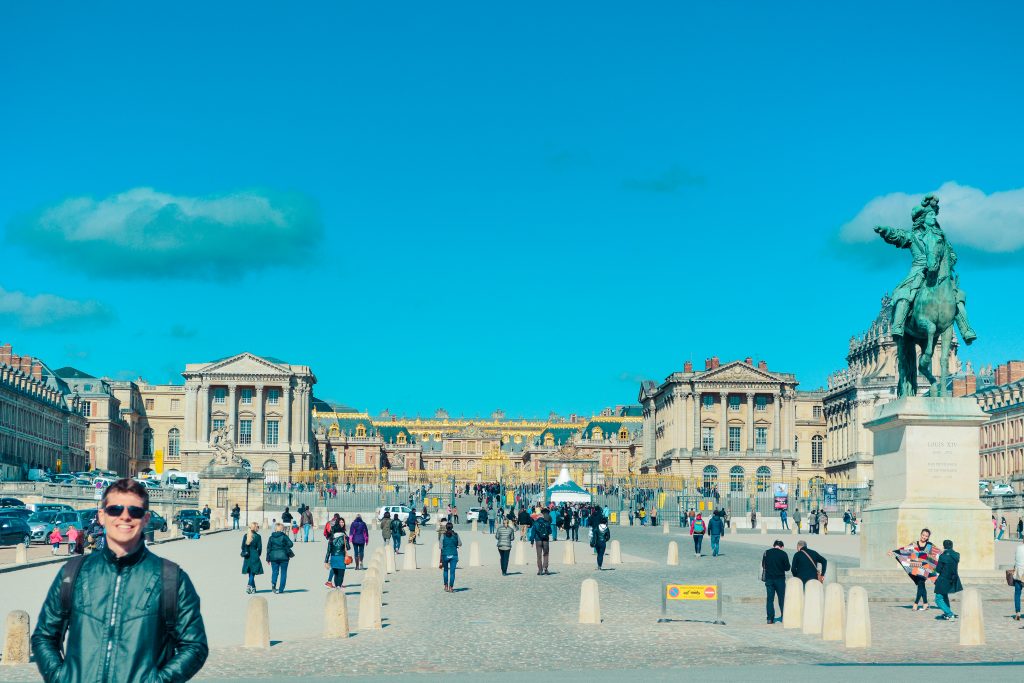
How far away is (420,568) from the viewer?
1633 inches

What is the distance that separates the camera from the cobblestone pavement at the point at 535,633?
17781 millimetres

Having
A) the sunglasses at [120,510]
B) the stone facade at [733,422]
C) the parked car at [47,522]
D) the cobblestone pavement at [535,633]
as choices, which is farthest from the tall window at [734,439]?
the sunglasses at [120,510]

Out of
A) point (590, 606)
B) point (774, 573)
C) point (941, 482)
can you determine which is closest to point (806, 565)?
point (774, 573)

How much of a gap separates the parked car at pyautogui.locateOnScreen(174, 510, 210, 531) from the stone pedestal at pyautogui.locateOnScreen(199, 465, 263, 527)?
5757 millimetres

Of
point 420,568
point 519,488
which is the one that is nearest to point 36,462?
point 519,488

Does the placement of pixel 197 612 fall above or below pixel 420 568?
above

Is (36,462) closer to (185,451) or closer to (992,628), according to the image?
(185,451)

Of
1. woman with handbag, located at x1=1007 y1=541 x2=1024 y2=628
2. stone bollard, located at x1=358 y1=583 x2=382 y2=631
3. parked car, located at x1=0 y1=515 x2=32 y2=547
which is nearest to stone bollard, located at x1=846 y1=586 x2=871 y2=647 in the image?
woman with handbag, located at x1=1007 y1=541 x2=1024 y2=628

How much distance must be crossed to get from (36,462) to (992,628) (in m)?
119

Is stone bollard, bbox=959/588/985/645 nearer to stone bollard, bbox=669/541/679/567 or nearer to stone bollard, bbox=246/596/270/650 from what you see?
stone bollard, bbox=246/596/270/650

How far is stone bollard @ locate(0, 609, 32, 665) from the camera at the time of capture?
1823 centimetres

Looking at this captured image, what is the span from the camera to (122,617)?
6781 millimetres

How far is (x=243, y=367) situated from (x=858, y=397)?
69.6 meters

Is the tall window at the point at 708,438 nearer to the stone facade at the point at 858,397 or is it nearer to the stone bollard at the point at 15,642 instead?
the stone facade at the point at 858,397
